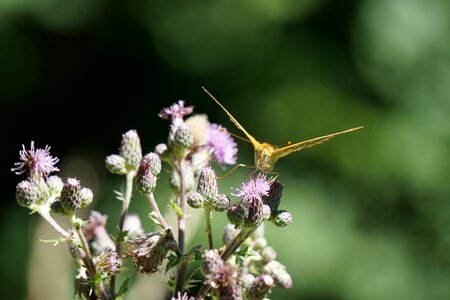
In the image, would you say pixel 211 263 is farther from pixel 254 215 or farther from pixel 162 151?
pixel 162 151

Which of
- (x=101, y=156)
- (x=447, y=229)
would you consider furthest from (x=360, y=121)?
(x=101, y=156)

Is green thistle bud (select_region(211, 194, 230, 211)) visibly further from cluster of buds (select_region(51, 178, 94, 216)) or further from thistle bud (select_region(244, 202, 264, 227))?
cluster of buds (select_region(51, 178, 94, 216))

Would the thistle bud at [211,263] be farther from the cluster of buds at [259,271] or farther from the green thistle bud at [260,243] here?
Result: the green thistle bud at [260,243]

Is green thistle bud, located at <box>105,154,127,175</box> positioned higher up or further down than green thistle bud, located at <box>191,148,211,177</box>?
further down

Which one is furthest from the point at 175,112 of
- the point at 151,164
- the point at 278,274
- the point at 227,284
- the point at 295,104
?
the point at 295,104

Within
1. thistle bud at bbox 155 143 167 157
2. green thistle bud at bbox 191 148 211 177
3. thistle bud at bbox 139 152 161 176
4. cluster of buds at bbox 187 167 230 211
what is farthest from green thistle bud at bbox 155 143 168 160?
cluster of buds at bbox 187 167 230 211

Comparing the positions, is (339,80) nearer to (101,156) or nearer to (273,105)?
(273,105)
